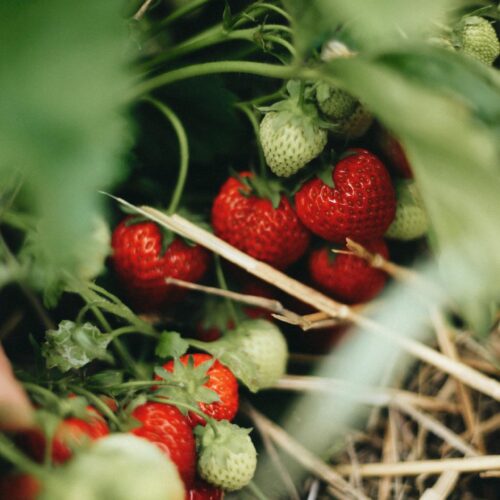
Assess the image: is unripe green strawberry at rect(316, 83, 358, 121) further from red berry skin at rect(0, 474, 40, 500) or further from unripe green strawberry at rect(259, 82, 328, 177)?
red berry skin at rect(0, 474, 40, 500)

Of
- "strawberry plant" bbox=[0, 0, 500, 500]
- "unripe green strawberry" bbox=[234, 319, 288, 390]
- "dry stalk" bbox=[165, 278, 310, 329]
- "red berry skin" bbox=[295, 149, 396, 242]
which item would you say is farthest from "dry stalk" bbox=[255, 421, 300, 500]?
"red berry skin" bbox=[295, 149, 396, 242]

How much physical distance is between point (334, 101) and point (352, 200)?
14cm

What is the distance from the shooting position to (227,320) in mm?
901

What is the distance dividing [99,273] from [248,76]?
1.12 feet

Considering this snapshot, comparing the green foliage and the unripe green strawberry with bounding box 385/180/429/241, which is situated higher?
the unripe green strawberry with bounding box 385/180/429/241

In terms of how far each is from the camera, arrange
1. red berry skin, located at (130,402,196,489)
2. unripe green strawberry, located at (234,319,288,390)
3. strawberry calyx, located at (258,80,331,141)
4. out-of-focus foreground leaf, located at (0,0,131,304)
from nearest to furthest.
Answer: out-of-focus foreground leaf, located at (0,0,131,304) → red berry skin, located at (130,402,196,489) → strawberry calyx, located at (258,80,331,141) → unripe green strawberry, located at (234,319,288,390)

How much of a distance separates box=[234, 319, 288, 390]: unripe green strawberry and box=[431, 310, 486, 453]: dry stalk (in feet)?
1.06

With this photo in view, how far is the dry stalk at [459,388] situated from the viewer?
976 millimetres

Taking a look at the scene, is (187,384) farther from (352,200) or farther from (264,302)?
(352,200)

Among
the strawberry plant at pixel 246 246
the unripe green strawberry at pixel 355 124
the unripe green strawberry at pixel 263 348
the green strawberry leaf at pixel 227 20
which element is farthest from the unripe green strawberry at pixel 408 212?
the green strawberry leaf at pixel 227 20

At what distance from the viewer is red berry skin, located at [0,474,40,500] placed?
1.49 ft

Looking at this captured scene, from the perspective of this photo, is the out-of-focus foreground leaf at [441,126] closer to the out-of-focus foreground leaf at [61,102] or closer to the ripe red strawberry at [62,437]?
the out-of-focus foreground leaf at [61,102]

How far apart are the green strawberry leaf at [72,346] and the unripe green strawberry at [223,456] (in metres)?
0.14

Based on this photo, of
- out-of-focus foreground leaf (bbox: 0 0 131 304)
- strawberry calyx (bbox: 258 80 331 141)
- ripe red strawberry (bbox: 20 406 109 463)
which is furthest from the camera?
strawberry calyx (bbox: 258 80 331 141)
